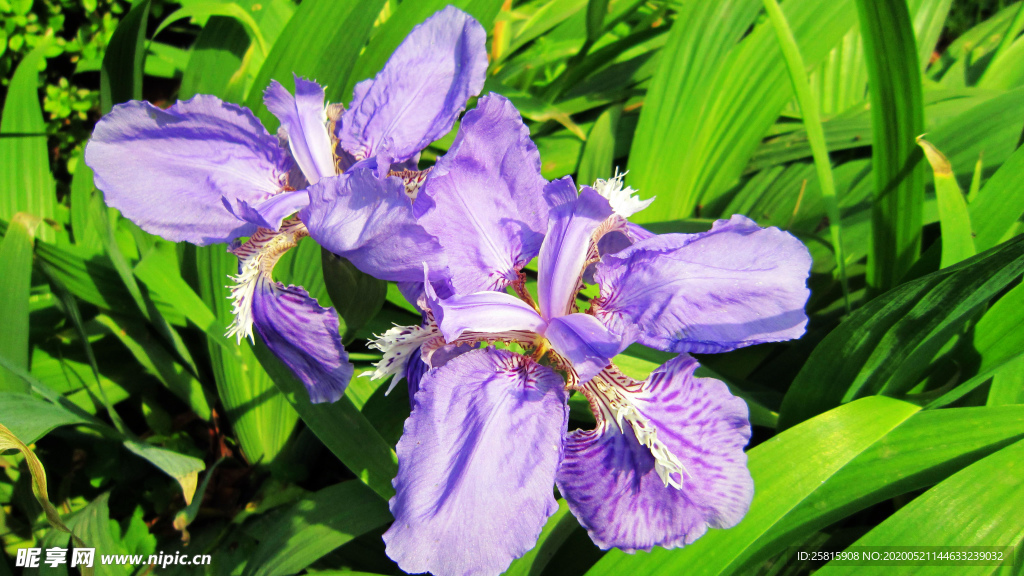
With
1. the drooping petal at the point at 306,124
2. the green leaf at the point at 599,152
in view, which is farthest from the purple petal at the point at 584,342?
the green leaf at the point at 599,152

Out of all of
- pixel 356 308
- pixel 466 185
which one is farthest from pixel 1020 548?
pixel 356 308

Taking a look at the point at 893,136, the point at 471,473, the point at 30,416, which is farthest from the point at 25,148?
the point at 893,136

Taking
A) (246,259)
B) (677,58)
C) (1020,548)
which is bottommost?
(1020,548)

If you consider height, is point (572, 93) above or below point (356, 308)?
above

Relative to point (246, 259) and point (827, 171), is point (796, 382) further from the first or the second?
point (246, 259)

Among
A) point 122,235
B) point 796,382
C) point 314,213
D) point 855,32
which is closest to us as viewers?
point 314,213

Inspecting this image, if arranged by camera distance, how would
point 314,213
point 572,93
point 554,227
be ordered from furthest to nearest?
point 572,93, point 554,227, point 314,213

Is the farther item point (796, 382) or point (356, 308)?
point (796, 382)
